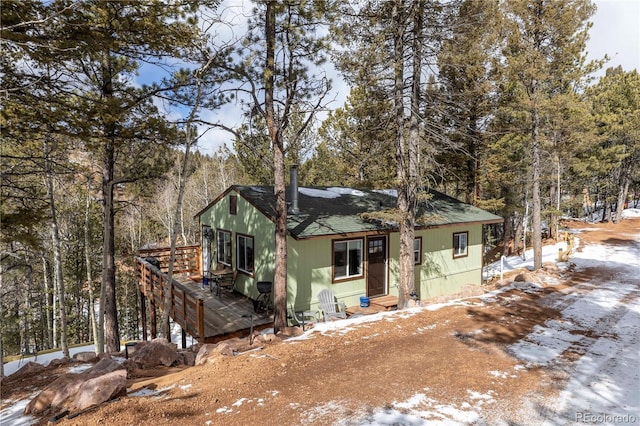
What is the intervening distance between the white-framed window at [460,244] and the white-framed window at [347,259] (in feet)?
15.7

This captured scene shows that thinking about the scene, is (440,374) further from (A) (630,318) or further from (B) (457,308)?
(A) (630,318)

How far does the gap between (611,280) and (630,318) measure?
5.14 meters

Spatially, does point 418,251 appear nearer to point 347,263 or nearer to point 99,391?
point 347,263

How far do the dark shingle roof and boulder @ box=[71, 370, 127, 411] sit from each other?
541cm

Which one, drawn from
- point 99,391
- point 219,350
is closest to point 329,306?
point 219,350

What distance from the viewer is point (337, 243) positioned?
10.8 m

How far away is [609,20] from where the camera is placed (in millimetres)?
15109

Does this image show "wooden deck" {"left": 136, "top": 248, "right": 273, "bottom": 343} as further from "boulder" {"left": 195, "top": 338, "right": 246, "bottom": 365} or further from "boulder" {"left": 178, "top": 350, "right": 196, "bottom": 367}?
"boulder" {"left": 178, "top": 350, "right": 196, "bottom": 367}

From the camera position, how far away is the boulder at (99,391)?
172 inches

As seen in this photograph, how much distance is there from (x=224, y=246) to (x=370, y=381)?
903 cm

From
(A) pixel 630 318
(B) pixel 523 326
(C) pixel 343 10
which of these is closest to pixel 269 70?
(C) pixel 343 10

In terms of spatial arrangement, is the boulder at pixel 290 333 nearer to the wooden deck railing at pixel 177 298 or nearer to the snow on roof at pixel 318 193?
the wooden deck railing at pixel 177 298

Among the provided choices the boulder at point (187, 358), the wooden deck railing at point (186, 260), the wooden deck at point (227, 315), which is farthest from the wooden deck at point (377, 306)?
the wooden deck railing at point (186, 260)

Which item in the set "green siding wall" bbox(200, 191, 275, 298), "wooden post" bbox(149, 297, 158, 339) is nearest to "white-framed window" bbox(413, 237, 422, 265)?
"green siding wall" bbox(200, 191, 275, 298)
